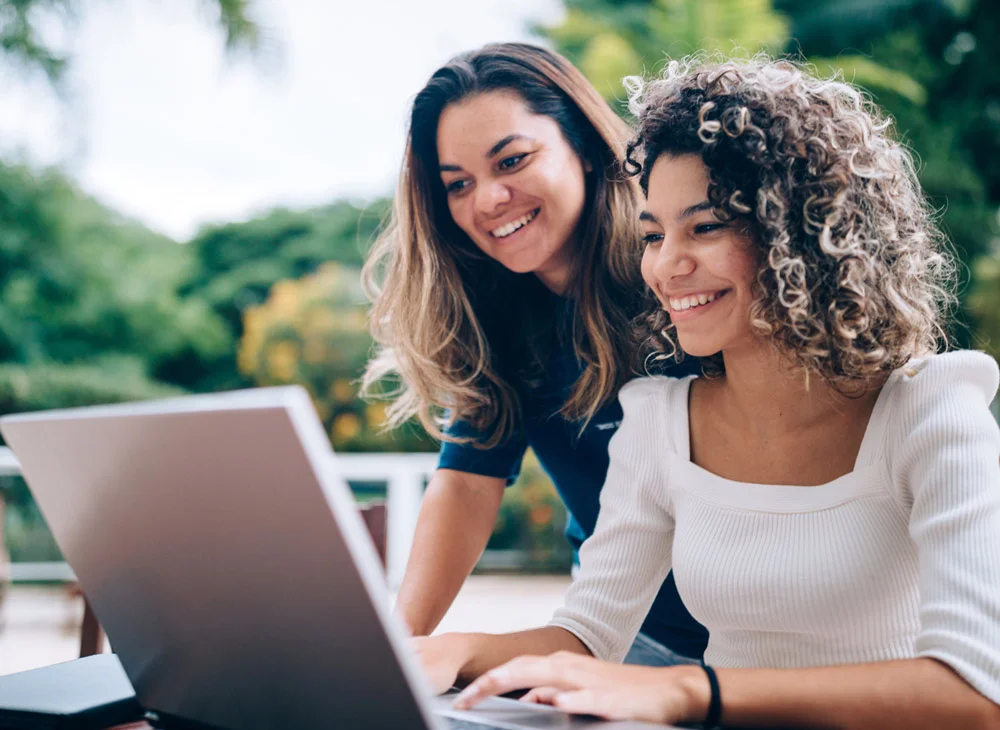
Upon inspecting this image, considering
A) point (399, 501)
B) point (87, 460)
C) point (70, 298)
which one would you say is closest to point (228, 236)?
point (70, 298)

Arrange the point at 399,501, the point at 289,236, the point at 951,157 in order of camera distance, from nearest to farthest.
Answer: the point at 399,501 < the point at 951,157 < the point at 289,236

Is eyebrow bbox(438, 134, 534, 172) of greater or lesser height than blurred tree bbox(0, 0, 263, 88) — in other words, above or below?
below

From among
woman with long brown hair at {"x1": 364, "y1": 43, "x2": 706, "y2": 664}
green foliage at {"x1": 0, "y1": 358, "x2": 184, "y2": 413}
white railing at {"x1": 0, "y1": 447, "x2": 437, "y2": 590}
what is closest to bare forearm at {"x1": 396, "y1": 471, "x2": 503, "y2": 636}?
woman with long brown hair at {"x1": 364, "y1": 43, "x2": 706, "y2": 664}

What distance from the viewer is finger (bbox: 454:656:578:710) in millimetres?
901

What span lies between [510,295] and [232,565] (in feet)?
3.97

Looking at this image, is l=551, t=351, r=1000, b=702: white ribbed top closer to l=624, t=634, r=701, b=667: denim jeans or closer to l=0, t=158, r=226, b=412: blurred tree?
l=624, t=634, r=701, b=667: denim jeans

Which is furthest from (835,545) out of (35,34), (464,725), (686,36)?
(35,34)

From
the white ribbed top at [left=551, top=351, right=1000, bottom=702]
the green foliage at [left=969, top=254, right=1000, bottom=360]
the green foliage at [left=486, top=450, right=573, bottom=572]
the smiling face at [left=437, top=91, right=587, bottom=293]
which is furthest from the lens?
the green foliage at [left=969, top=254, right=1000, bottom=360]

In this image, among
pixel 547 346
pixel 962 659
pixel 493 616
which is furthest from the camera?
pixel 493 616

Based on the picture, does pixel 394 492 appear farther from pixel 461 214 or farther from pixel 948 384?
pixel 948 384

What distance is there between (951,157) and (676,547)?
9.10 metres

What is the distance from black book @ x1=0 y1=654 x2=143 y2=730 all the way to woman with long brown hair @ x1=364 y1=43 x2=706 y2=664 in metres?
0.56

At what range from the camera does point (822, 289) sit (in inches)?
47.3

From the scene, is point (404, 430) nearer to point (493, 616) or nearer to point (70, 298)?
point (493, 616)
